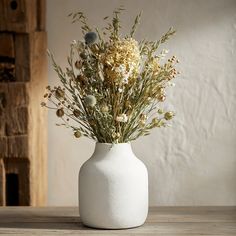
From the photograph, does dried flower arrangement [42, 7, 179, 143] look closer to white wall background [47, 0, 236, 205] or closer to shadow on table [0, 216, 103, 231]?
shadow on table [0, 216, 103, 231]

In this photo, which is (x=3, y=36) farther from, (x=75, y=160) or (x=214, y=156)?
(x=214, y=156)

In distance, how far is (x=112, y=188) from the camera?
190 cm

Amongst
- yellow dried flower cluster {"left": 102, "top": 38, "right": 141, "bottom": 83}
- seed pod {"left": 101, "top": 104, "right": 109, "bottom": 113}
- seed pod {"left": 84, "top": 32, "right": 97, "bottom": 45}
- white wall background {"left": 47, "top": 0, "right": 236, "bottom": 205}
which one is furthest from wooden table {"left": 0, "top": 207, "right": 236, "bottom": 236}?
white wall background {"left": 47, "top": 0, "right": 236, "bottom": 205}

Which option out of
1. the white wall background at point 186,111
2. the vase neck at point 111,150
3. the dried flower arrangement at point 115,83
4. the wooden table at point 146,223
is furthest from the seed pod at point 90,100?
the white wall background at point 186,111

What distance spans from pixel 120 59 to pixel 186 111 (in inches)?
44.5

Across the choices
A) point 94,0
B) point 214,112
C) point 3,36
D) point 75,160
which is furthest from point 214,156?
point 3,36

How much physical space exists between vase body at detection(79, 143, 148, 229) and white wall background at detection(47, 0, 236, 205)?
102cm

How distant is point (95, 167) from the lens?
1905 millimetres

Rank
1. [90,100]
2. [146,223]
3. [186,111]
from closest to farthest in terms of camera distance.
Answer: [90,100] < [146,223] < [186,111]

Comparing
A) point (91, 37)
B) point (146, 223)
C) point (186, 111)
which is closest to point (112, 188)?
point (146, 223)

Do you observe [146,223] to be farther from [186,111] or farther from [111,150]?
[186,111]

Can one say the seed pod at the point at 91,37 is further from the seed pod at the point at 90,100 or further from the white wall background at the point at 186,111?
the white wall background at the point at 186,111

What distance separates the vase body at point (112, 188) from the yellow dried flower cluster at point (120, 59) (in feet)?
0.73

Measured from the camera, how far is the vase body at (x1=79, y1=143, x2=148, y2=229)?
1899mm
